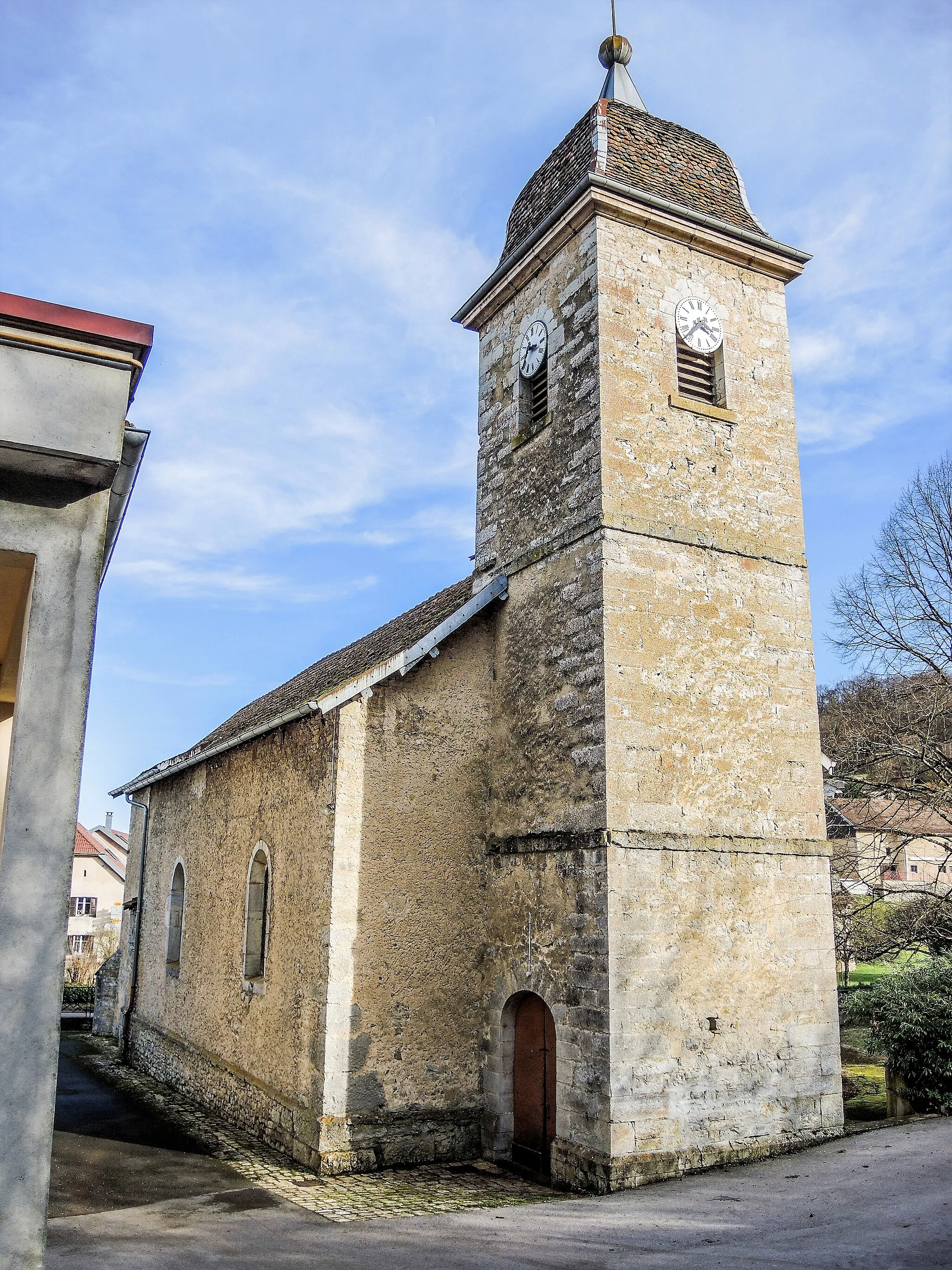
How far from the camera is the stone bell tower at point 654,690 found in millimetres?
9031

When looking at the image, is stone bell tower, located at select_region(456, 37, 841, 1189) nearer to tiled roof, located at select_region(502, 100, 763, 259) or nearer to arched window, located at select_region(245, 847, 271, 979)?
tiled roof, located at select_region(502, 100, 763, 259)

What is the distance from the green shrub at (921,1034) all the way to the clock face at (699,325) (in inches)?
305

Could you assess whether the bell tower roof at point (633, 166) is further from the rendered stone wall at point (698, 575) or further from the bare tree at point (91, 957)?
the bare tree at point (91, 957)

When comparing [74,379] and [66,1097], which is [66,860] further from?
[66,1097]

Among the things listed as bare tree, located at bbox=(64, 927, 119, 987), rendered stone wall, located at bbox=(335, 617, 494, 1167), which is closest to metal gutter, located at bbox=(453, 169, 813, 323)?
rendered stone wall, located at bbox=(335, 617, 494, 1167)

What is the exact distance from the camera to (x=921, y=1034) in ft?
35.5

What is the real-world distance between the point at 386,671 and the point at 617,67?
952 cm

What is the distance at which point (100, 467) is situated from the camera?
4488 mm

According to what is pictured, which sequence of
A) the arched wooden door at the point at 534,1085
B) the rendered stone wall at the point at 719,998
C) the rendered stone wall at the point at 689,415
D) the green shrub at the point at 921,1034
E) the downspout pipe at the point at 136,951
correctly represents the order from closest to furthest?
the rendered stone wall at the point at 719,998, the arched wooden door at the point at 534,1085, the rendered stone wall at the point at 689,415, the green shrub at the point at 921,1034, the downspout pipe at the point at 136,951

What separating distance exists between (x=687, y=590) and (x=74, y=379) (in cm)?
701

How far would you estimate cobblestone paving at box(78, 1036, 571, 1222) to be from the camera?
8.40 meters

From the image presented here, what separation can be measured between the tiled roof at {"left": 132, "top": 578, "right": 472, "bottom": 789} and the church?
0.87 feet

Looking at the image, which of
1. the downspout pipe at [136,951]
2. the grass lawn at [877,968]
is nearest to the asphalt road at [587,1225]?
the grass lawn at [877,968]

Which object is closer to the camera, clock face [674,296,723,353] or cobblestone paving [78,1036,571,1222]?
cobblestone paving [78,1036,571,1222]
